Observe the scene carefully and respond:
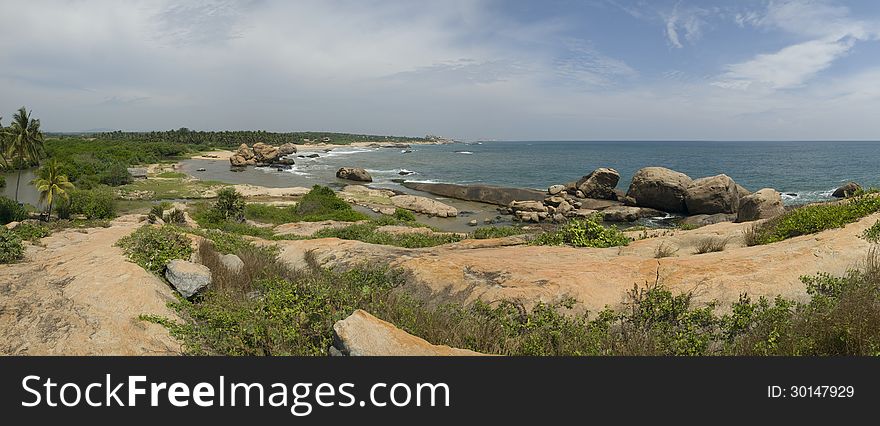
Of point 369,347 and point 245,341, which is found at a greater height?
point 369,347

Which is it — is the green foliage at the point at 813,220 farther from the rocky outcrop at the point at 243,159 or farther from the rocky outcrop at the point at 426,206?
the rocky outcrop at the point at 243,159

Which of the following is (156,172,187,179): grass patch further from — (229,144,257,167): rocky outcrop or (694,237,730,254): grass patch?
(694,237,730,254): grass patch

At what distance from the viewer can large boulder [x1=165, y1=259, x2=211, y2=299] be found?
750 centimetres

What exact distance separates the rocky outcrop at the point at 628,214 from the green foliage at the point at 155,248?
114 feet

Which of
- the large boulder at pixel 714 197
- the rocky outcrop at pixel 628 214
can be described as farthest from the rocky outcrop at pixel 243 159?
the large boulder at pixel 714 197

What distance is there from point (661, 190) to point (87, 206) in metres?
47.8

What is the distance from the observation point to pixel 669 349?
5332 mm

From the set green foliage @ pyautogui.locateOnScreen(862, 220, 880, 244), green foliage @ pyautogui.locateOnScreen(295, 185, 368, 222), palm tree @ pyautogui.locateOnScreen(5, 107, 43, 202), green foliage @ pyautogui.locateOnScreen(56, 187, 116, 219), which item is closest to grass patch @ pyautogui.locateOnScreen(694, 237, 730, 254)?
green foliage @ pyautogui.locateOnScreen(862, 220, 880, 244)

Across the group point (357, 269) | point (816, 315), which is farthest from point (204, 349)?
point (816, 315)

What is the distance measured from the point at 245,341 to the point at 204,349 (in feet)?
1.75

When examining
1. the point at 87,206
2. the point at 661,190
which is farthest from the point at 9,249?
the point at 661,190

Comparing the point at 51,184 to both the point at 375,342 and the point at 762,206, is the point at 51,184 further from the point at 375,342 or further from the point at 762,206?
the point at 762,206

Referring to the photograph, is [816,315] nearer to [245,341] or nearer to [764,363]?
[764,363]

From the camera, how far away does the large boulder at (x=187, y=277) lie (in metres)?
7.50
